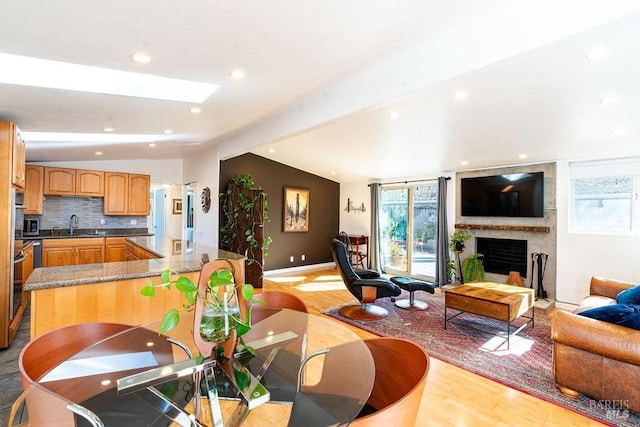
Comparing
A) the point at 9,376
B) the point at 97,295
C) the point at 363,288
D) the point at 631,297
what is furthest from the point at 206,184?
the point at 631,297

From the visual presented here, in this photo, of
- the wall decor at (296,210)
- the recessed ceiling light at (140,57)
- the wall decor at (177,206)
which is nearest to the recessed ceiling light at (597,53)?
the recessed ceiling light at (140,57)

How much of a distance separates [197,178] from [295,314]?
4.96m

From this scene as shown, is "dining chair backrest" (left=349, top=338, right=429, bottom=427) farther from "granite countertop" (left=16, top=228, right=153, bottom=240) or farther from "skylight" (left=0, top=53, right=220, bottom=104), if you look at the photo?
"granite countertop" (left=16, top=228, right=153, bottom=240)

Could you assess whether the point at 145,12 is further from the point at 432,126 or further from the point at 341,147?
the point at 341,147

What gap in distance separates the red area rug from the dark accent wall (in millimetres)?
2885

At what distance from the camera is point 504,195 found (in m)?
5.34

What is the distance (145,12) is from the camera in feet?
4.85

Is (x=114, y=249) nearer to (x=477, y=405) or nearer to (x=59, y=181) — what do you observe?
(x=59, y=181)

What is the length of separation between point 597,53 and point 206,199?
5.62m

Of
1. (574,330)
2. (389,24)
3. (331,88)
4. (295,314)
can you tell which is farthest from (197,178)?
(574,330)

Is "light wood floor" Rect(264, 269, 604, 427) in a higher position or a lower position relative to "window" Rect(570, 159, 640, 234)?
lower

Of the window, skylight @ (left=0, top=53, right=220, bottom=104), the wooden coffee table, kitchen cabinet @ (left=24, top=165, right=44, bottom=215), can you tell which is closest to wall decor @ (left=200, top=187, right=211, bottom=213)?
kitchen cabinet @ (left=24, top=165, right=44, bottom=215)

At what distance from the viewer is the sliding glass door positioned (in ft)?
21.4

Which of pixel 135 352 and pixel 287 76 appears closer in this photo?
pixel 135 352
